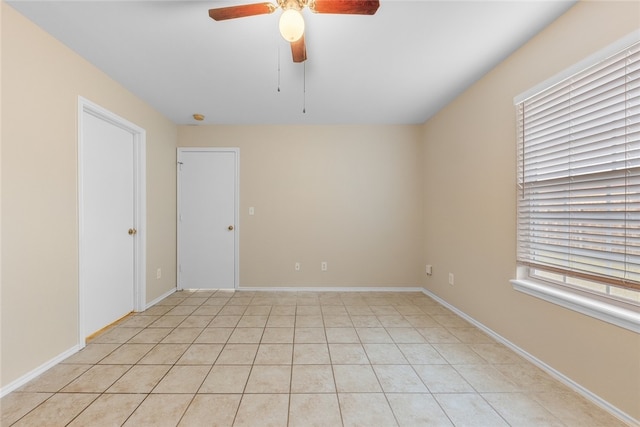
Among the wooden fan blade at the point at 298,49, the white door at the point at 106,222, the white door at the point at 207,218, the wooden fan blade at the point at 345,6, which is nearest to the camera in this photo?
the wooden fan blade at the point at 345,6

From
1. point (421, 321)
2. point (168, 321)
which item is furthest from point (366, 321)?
point (168, 321)

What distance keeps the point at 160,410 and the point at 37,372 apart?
1.07m

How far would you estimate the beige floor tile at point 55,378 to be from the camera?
1633 mm

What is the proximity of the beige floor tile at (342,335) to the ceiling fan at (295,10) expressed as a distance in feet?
7.50

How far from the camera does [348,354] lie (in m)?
2.05

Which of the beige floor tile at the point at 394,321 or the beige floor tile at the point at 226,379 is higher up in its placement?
the beige floor tile at the point at 226,379

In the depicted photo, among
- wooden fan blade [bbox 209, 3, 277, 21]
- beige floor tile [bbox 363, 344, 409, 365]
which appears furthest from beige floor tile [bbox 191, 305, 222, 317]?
wooden fan blade [bbox 209, 3, 277, 21]

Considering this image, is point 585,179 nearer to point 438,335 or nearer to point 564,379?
point 564,379

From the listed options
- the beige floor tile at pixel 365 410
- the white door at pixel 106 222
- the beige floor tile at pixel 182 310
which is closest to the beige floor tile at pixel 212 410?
the beige floor tile at pixel 365 410

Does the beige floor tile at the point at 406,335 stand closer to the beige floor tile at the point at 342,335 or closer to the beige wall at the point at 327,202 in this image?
the beige floor tile at the point at 342,335

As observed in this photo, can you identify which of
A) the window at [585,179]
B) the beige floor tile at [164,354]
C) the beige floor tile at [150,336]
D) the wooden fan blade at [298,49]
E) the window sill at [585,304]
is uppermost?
the wooden fan blade at [298,49]

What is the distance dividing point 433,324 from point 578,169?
1805 mm

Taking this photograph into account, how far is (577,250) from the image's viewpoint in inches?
63.4

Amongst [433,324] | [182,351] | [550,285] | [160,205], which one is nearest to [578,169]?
[550,285]
